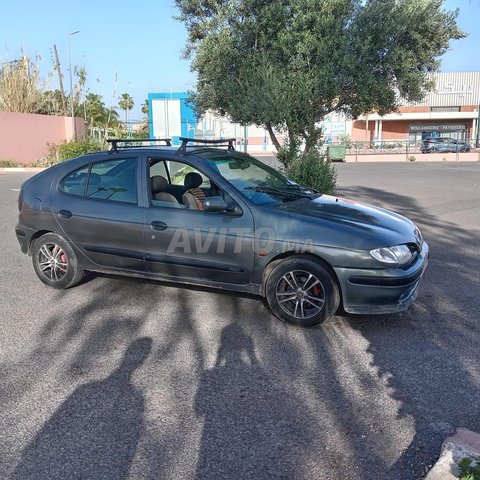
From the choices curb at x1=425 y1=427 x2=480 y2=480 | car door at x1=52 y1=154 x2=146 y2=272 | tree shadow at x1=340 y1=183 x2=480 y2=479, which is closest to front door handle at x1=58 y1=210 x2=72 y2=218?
car door at x1=52 y1=154 x2=146 y2=272

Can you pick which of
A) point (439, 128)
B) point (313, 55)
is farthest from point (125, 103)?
point (313, 55)

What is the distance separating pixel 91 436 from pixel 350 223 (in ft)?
8.96

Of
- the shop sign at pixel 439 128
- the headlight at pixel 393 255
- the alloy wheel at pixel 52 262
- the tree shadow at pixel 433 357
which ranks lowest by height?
the tree shadow at pixel 433 357

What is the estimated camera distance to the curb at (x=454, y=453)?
2.40 m

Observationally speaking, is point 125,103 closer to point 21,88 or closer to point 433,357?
point 21,88

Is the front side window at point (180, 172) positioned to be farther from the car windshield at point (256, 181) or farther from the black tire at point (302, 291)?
the black tire at point (302, 291)

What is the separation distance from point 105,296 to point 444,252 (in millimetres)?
4942

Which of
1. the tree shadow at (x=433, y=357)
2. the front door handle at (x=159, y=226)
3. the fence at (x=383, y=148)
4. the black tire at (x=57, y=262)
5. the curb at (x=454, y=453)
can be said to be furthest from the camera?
the fence at (x=383, y=148)

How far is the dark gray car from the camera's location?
427 cm

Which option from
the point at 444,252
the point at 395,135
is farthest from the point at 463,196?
the point at 395,135

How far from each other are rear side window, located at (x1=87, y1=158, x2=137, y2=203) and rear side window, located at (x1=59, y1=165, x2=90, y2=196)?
0.08 m

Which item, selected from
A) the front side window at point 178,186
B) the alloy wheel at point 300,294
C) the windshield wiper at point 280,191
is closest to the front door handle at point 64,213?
the front side window at point 178,186

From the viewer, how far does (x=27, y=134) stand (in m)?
25.3

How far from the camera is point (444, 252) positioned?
739 centimetres
